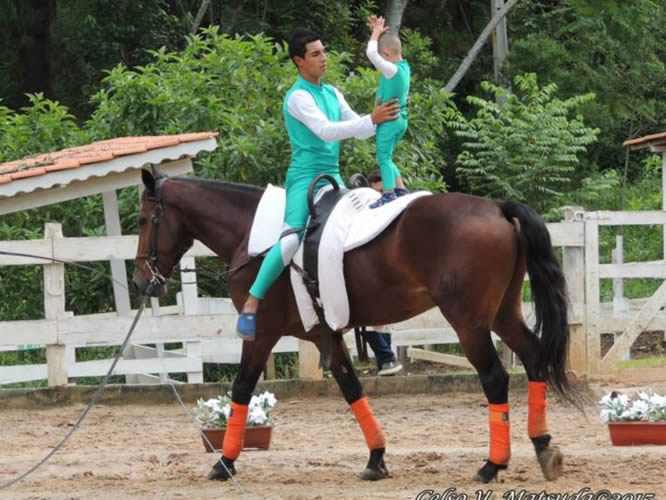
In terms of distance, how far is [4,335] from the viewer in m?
11.2

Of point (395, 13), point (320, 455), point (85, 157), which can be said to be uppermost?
point (395, 13)

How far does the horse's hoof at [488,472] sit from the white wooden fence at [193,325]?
3.86m

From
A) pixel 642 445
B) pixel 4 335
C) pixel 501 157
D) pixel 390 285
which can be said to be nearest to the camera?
pixel 390 285

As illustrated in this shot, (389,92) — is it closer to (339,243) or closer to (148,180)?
(339,243)

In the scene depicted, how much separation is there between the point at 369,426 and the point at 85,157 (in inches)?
213

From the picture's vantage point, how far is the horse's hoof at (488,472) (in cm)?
717

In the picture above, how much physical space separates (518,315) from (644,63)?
1926cm

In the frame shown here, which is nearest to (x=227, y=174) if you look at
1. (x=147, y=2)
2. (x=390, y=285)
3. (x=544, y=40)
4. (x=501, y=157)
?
(x=390, y=285)

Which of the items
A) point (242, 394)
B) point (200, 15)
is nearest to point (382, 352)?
point (242, 394)

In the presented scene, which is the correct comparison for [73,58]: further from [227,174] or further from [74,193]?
[74,193]

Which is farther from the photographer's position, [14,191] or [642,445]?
[14,191]

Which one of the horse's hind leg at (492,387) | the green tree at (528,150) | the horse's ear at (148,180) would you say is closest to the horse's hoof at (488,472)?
the horse's hind leg at (492,387)

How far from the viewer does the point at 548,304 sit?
7.42 metres

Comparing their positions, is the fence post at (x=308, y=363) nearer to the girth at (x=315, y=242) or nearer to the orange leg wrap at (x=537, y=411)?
the girth at (x=315, y=242)
